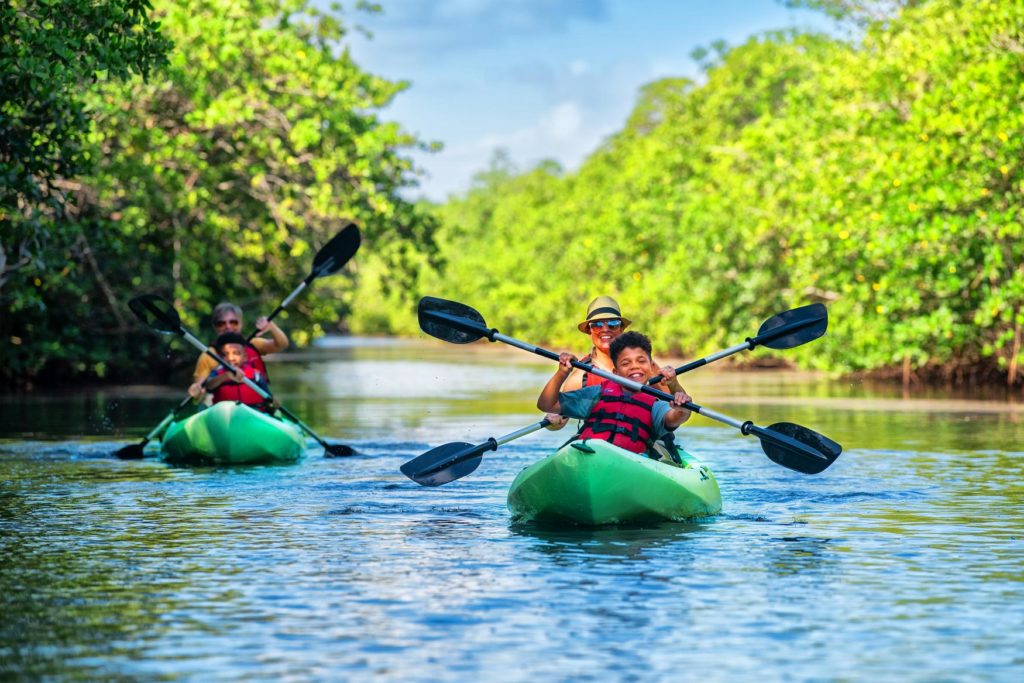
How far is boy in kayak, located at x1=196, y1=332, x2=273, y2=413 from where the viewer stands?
16.3 meters

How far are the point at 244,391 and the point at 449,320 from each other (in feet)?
15.3

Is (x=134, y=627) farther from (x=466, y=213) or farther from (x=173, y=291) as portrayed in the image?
(x=466, y=213)

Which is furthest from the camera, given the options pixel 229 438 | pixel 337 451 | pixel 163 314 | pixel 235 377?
pixel 163 314

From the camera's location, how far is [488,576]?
8828mm

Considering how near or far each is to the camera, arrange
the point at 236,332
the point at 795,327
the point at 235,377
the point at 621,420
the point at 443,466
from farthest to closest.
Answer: the point at 236,332 → the point at 235,377 → the point at 795,327 → the point at 443,466 → the point at 621,420

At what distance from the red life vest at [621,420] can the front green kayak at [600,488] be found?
374mm

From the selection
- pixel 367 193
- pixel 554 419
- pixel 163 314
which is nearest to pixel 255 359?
pixel 163 314

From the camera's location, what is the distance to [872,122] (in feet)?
92.6

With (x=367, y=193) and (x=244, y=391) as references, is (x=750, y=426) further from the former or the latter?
(x=367, y=193)

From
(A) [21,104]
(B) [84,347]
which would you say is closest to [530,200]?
(B) [84,347]

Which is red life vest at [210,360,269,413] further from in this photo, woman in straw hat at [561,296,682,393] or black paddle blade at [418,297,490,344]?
woman in straw hat at [561,296,682,393]

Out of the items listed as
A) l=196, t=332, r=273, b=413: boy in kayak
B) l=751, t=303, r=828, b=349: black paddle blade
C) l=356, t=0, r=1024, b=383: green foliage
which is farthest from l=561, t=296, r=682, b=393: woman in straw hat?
l=356, t=0, r=1024, b=383: green foliage

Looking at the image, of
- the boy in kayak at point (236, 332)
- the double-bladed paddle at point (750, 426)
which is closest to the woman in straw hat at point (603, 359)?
the double-bladed paddle at point (750, 426)

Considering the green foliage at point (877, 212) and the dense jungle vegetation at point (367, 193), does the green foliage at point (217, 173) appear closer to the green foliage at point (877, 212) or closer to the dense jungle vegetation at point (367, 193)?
the dense jungle vegetation at point (367, 193)
